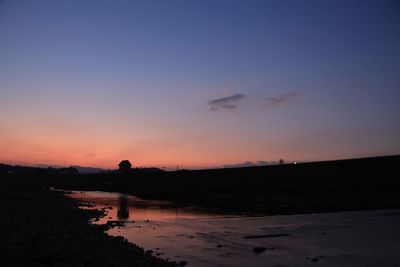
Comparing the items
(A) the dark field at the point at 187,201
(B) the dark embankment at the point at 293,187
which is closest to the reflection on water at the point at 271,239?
(A) the dark field at the point at 187,201

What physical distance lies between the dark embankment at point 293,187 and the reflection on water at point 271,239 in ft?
31.7

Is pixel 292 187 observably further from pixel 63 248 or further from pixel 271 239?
pixel 63 248

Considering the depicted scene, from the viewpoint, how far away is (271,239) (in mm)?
22078

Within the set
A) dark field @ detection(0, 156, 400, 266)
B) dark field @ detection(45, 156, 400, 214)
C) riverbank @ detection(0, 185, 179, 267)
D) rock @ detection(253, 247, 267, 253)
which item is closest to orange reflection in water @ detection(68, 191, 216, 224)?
dark field @ detection(0, 156, 400, 266)

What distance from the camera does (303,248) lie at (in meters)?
19.5

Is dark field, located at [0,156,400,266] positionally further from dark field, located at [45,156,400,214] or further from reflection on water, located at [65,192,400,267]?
reflection on water, located at [65,192,400,267]

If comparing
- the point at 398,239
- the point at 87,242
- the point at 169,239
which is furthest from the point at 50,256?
the point at 398,239

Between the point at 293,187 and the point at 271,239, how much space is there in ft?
187

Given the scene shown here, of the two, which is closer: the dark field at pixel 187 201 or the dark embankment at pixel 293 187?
the dark field at pixel 187 201

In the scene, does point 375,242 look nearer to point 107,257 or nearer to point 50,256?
point 107,257

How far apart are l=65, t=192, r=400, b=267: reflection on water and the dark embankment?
9665 mm

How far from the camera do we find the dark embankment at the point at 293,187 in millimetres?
47312

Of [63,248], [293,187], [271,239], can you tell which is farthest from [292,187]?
[63,248]

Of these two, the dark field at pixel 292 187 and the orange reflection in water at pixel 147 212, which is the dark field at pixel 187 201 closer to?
the dark field at pixel 292 187
